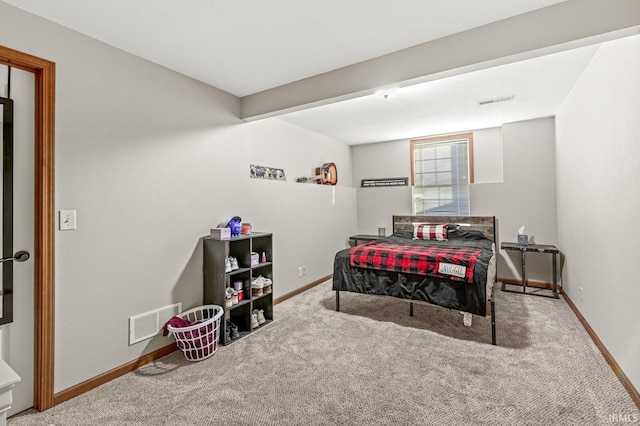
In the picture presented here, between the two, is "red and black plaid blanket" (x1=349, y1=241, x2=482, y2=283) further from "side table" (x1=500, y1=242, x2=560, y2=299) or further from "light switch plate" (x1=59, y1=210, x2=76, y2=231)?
"light switch plate" (x1=59, y1=210, x2=76, y2=231)

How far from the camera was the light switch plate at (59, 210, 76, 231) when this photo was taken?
75.9 inches

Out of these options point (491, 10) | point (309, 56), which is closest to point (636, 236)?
point (491, 10)

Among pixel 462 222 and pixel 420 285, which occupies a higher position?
pixel 462 222

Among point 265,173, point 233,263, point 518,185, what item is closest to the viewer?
point 233,263

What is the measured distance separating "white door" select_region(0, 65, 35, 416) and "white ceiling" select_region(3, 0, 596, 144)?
0.50 meters

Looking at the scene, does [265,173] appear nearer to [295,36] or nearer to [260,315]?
[260,315]

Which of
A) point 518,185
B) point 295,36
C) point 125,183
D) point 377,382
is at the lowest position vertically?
point 377,382

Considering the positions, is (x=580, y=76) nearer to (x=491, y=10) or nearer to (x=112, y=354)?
(x=491, y=10)

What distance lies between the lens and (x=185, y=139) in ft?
8.74

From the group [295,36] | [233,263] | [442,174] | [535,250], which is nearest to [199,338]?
[233,263]

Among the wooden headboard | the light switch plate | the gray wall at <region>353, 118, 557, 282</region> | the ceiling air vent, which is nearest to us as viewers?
the light switch plate

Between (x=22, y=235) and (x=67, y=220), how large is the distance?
0.23 m

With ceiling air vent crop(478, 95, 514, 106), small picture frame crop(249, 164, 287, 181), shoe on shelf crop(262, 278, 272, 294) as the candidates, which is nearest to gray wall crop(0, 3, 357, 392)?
small picture frame crop(249, 164, 287, 181)

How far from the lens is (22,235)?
1.83 metres
